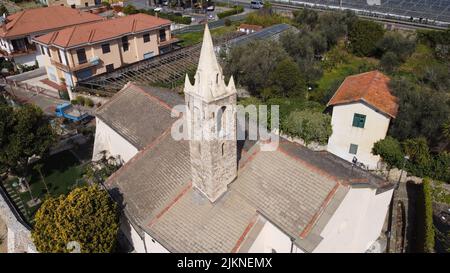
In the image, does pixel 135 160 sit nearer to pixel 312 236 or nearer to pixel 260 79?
pixel 312 236

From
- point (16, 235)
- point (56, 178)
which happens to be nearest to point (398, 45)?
point (56, 178)

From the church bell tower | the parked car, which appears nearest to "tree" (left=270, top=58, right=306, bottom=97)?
the church bell tower

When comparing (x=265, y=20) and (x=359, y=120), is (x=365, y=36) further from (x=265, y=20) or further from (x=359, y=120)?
(x=359, y=120)

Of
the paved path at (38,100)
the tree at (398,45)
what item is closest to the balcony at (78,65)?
the paved path at (38,100)

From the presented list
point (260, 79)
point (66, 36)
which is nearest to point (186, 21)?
point (66, 36)
